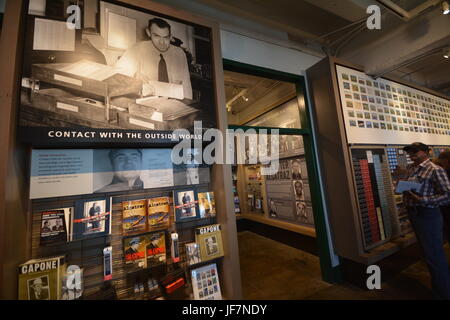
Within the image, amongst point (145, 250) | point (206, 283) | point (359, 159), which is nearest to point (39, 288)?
point (145, 250)

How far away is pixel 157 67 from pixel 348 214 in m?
2.71

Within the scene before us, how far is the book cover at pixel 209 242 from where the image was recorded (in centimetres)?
142

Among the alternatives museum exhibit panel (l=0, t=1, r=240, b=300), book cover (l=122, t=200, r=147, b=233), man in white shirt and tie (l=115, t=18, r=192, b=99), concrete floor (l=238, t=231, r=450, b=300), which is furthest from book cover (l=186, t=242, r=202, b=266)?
concrete floor (l=238, t=231, r=450, b=300)

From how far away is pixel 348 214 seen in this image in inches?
88.6

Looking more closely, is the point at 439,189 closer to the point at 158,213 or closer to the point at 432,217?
the point at 432,217

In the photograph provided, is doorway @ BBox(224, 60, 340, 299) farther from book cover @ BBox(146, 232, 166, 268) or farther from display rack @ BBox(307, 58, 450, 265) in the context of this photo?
book cover @ BBox(146, 232, 166, 268)

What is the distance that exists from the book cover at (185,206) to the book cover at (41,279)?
76 centimetres

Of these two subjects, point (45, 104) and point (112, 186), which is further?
point (112, 186)

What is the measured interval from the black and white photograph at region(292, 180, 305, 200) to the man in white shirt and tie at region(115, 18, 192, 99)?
293 centimetres

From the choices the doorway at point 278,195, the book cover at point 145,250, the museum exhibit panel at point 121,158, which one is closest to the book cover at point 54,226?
the museum exhibit panel at point 121,158

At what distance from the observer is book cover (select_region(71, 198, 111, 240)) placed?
1.20 metres
